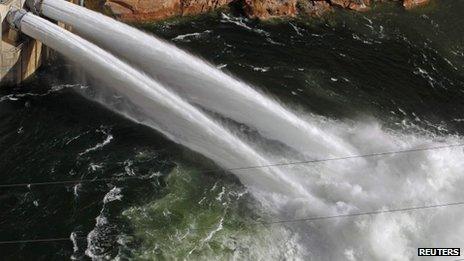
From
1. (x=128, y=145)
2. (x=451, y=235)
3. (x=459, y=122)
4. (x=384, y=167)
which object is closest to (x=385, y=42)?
(x=459, y=122)

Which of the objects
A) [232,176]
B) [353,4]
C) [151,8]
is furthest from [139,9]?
[353,4]

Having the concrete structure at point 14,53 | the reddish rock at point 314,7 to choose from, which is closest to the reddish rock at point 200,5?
the reddish rock at point 314,7

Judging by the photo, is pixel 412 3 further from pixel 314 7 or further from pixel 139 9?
pixel 139 9

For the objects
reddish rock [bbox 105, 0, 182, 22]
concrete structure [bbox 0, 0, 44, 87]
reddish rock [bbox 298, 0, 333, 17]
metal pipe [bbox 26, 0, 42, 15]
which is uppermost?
reddish rock [bbox 298, 0, 333, 17]

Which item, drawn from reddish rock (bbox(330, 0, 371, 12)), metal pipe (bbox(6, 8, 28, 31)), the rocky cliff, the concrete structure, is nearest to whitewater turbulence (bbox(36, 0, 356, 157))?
metal pipe (bbox(6, 8, 28, 31))

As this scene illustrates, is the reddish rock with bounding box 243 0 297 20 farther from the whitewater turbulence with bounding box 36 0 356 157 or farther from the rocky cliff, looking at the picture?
the whitewater turbulence with bounding box 36 0 356 157
